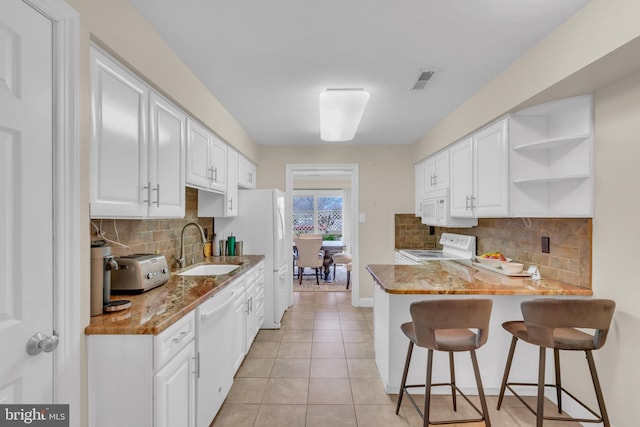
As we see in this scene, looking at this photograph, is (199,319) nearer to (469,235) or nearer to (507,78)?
(507,78)

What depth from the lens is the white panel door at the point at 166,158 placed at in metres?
1.80

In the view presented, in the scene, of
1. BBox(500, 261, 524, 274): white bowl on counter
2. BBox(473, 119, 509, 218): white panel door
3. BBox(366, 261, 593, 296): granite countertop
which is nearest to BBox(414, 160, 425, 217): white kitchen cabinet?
BBox(473, 119, 509, 218): white panel door

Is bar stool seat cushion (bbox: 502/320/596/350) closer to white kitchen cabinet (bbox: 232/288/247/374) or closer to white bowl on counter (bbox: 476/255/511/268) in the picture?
white bowl on counter (bbox: 476/255/511/268)

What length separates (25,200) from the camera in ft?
3.45

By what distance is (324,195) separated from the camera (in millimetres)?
8625

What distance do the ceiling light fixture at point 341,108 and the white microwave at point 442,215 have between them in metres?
1.37

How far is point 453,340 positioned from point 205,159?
2196 mm

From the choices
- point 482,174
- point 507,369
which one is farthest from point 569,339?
point 482,174

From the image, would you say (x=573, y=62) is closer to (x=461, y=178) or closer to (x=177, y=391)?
(x=461, y=178)

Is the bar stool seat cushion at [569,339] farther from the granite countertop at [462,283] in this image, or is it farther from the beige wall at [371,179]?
the beige wall at [371,179]

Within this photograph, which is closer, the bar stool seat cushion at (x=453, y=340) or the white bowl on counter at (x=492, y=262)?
the bar stool seat cushion at (x=453, y=340)

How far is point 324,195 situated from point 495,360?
6595 mm

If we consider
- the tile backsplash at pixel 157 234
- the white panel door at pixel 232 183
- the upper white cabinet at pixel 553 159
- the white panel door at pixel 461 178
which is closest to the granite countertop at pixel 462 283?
the upper white cabinet at pixel 553 159

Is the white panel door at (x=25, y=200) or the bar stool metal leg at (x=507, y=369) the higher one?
the white panel door at (x=25, y=200)
